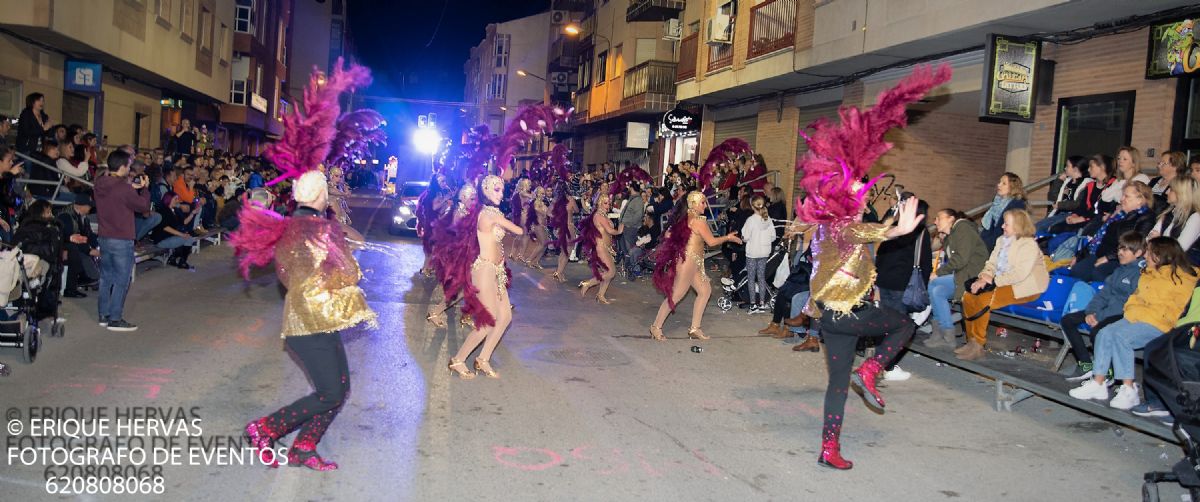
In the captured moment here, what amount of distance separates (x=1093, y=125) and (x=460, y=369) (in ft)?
33.2

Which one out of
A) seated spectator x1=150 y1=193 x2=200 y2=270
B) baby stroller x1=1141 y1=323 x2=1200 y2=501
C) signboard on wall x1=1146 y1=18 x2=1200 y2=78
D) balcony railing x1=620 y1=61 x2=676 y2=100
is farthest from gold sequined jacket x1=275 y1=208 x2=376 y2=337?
balcony railing x1=620 y1=61 x2=676 y2=100

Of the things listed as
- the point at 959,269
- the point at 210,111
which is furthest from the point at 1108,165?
the point at 210,111

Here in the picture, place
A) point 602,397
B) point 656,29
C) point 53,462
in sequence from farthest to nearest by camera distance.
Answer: point 656,29 < point 602,397 < point 53,462

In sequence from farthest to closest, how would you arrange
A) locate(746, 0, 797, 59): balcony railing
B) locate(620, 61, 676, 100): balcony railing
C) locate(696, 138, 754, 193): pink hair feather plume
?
1. locate(620, 61, 676, 100): balcony railing
2. locate(746, 0, 797, 59): balcony railing
3. locate(696, 138, 754, 193): pink hair feather plume

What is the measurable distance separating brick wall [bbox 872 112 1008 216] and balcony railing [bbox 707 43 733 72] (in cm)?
659

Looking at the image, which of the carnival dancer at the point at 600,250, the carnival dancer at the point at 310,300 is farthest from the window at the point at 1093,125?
the carnival dancer at the point at 310,300

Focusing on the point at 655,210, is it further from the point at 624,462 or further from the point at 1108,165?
the point at 624,462

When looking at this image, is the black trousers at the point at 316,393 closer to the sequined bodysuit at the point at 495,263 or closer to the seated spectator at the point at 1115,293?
the sequined bodysuit at the point at 495,263

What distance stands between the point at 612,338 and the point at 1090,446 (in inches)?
214

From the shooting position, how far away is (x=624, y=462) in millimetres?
6207

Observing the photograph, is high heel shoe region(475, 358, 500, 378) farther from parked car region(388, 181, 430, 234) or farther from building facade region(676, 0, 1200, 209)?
parked car region(388, 181, 430, 234)

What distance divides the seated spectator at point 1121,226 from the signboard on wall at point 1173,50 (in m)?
2.79

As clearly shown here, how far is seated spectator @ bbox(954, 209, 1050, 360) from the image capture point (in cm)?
954

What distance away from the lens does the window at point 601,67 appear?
39750 mm
